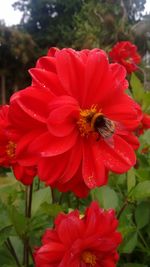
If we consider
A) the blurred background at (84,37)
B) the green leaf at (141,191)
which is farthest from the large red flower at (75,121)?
the blurred background at (84,37)

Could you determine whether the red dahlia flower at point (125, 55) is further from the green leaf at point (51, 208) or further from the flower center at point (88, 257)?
the flower center at point (88, 257)

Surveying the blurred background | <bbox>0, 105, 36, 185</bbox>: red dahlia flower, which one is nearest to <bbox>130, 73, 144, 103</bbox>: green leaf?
<bbox>0, 105, 36, 185</bbox>: red dahlia flower

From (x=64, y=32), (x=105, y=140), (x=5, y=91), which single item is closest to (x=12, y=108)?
(x=105, y=140)

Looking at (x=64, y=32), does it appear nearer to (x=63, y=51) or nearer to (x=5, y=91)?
(x=5, y=91)

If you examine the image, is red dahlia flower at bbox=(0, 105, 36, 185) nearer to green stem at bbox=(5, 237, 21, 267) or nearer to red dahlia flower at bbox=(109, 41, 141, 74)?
green stem at bbox=(5, 237, 21, 267)

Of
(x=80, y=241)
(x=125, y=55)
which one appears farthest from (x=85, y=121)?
(x=125, y=55)
